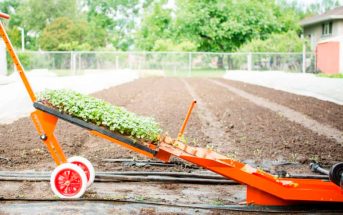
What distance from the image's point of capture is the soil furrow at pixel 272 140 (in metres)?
7.38

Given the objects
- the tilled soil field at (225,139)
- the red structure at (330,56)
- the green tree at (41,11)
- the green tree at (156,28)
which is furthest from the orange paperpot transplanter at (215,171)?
the green tree at (41,11)

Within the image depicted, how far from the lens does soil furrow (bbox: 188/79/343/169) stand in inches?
291

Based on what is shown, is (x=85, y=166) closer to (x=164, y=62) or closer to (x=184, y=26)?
(x=164, y=62)

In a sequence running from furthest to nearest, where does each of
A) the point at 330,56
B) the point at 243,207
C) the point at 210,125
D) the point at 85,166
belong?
the point at 330,56 → the point at 210,125 → the point at 85,166 → the point at 243,207

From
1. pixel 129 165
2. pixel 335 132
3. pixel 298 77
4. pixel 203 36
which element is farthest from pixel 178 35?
pixel 129 165

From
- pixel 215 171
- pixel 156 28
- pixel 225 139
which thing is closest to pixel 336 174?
pixel 215 171

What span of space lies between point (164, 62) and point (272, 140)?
32160 mm

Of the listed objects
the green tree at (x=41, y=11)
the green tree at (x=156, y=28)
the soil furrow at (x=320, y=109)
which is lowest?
the soil furrow at (x=320, y=109)

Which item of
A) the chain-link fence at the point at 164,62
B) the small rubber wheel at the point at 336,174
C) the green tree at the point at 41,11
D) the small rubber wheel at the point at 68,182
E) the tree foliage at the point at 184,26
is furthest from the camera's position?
the green tree at the point at 41,11

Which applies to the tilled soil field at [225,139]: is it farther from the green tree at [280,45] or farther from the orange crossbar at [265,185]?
the green tree at [280,45]

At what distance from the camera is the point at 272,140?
344 inches

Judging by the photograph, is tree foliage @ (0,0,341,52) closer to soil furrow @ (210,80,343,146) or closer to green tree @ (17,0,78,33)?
green tree @ (17,0,78,33)

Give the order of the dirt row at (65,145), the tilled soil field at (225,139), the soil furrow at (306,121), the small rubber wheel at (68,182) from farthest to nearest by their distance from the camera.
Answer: the soil furrow at (306,121) → the tilled soil field at (225,139) → the dirt row at (65,145) → the small rubber wheel at (68,182)

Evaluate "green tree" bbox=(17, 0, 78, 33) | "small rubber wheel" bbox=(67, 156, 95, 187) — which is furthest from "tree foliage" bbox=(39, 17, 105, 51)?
"small rubber wheel" bbox=(67, 156, 95, 187)
